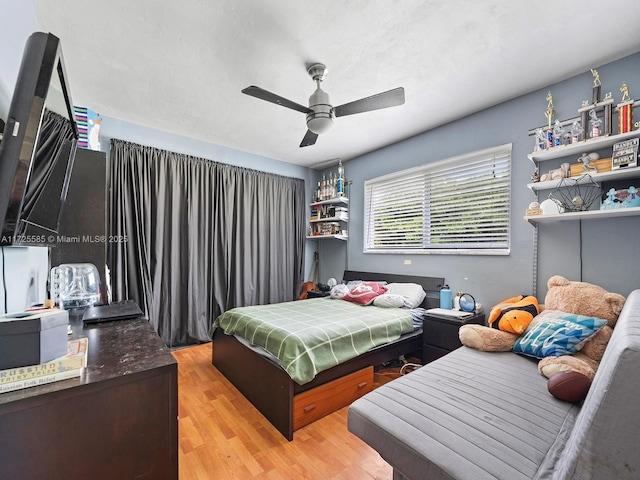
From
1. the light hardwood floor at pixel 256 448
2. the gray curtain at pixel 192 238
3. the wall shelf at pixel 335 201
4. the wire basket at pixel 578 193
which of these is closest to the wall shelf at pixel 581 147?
the wire basket at pixel 578 193

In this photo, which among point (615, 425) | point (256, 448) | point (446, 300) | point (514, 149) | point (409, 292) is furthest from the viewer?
point (409, 292)

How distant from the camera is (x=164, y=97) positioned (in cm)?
259

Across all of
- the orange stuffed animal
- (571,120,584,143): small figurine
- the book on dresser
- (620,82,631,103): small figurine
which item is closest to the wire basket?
(571,120,584,143): small figurine

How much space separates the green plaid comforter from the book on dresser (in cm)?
118

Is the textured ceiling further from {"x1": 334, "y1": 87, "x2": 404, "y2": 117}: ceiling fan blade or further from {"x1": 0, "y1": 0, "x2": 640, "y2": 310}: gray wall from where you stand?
{"x1": 334, "y1": 87, "x2": 404, "y2": 117}: ceiling fan blade

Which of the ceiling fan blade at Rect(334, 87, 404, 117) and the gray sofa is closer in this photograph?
the gray sofa

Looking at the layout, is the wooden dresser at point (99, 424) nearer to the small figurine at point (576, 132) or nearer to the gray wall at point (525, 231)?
the gray wall at point (525, 231)

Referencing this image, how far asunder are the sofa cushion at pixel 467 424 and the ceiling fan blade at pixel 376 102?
1.86 m

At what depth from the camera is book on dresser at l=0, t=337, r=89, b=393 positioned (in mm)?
697

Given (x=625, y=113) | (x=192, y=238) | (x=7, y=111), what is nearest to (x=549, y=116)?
(x=625, y=113)

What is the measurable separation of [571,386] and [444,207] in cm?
222

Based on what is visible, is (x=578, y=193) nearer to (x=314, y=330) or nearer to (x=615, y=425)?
(x=615, y=425)

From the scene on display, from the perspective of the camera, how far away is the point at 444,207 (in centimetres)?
315

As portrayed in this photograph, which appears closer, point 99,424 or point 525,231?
point 99,424
